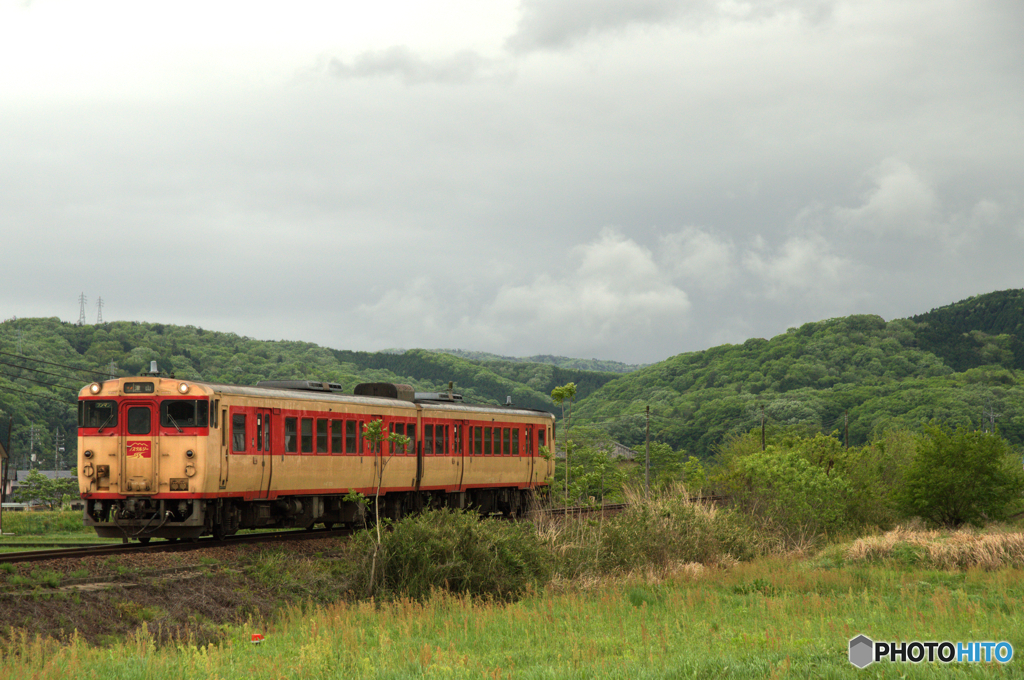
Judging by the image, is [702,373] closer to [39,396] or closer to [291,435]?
[39,396]

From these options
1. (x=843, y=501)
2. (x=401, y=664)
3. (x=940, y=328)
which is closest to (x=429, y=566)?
(x=401, y=664)

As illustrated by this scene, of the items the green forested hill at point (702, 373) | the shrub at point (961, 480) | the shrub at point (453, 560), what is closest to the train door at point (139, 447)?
the shrub at point (453, 560)

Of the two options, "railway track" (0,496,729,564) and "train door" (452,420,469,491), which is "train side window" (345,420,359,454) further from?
"train door" (452,420,469,491)

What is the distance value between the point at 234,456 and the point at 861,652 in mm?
13884

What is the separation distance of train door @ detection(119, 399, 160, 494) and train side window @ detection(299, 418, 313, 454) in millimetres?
3392

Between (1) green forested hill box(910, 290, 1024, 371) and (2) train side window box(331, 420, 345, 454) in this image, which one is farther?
(1) green forested hill box(910, 290, 1024, 371)

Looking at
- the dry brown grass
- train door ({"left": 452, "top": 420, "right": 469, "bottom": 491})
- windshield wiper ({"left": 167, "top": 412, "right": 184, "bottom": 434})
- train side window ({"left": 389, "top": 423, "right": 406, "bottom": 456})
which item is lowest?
the dry brown grass

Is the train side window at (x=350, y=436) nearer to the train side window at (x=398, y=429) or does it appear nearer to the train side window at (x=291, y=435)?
the train side window at (x=398, y=429)

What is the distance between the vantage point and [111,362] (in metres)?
95.9

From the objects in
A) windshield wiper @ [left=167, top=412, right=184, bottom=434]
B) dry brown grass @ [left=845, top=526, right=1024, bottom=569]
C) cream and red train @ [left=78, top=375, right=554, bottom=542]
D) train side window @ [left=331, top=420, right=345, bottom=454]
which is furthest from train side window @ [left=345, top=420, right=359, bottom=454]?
dry brown grass @ [left=845, top=526, right=1024, bottom=569]

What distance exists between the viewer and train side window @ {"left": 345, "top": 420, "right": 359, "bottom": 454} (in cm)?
2448

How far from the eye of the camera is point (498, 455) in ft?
104

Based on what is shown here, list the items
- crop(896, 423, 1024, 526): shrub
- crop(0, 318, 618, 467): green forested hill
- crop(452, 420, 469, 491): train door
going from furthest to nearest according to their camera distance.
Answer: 1. crop(0, 318, 618, 467): green forested hill
2. crop(896, 423, 1024, 526): shrub
3. crop(452, 420, 469, 491): train door

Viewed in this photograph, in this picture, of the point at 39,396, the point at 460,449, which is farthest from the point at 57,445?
the point at 460,449
